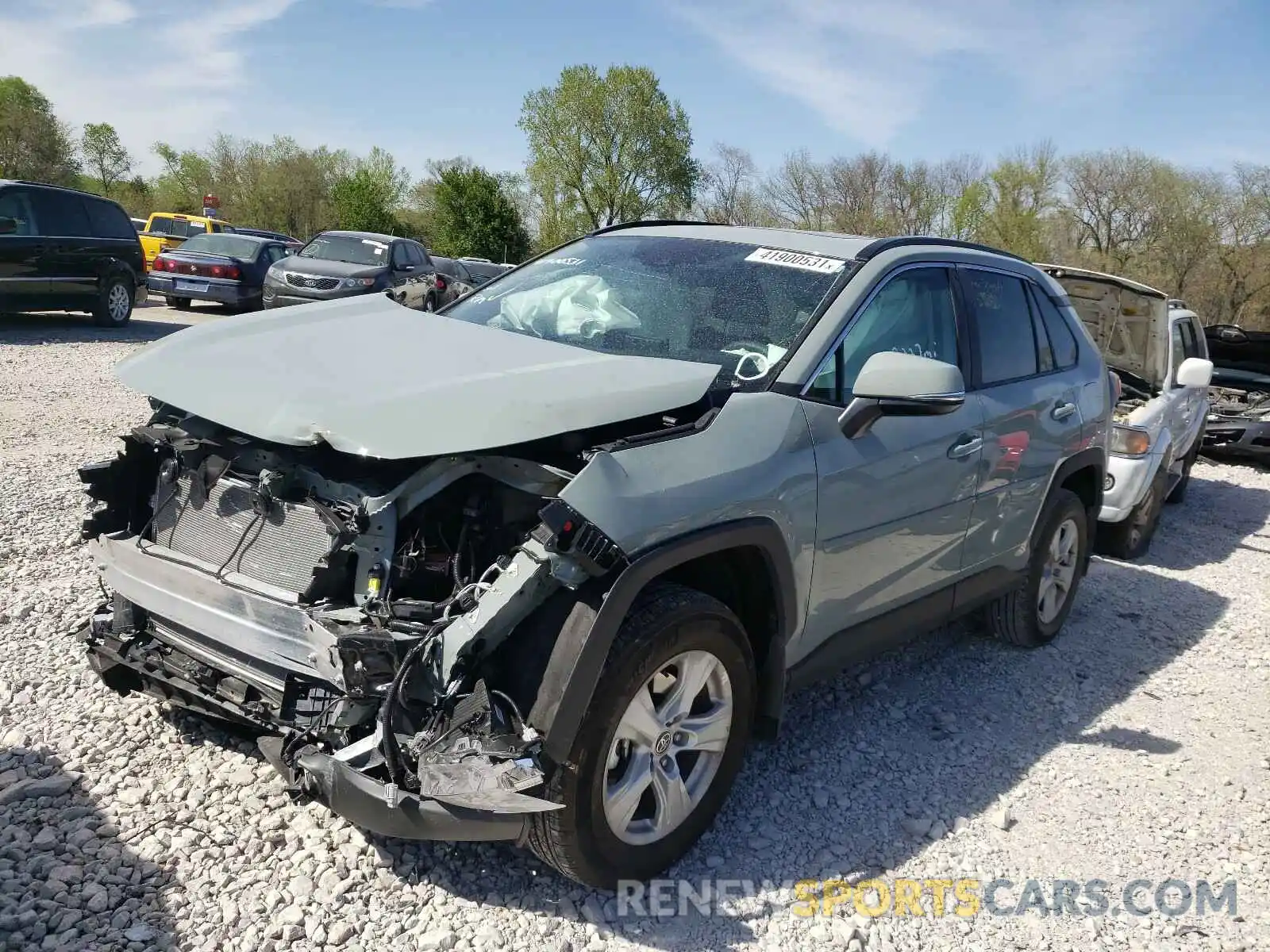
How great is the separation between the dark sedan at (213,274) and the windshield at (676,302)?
45.7 ft

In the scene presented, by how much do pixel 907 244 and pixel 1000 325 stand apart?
2.51 ft

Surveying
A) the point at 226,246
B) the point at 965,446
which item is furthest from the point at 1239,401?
the point at 226,246

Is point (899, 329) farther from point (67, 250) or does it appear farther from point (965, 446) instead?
point (67, 250)

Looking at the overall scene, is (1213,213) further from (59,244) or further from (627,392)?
(627,392)

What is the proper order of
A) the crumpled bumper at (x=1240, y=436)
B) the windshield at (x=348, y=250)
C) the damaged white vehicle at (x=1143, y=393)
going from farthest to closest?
the windshield at (x=348, y=250)
the crumpled bumper at (x=1240, y=436)
the damaged white vehicle at (x=1143, y=393)

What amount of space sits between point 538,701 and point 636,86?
58381mm

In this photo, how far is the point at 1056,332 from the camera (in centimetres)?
485

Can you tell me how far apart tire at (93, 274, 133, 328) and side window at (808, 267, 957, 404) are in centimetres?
1325

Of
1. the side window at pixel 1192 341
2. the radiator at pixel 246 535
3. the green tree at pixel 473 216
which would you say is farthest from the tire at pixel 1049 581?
the green tree at pixel 473 216

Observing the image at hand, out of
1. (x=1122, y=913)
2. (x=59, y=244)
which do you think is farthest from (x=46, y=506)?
(x=59, y=244)

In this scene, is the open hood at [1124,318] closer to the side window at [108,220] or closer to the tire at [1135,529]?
the tire at [1135,529]

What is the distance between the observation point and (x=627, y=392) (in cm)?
283

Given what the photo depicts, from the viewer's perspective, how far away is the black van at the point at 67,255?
1230 centimetres

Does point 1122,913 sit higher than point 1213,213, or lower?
lower
